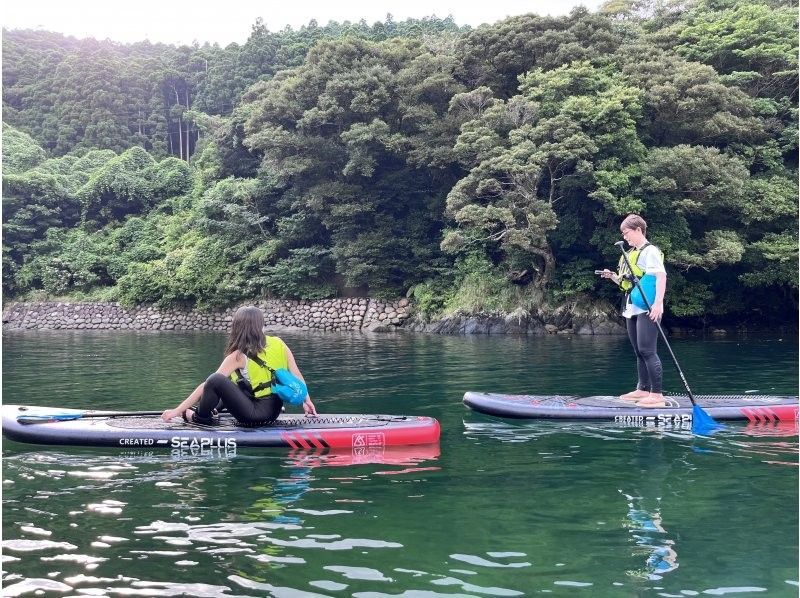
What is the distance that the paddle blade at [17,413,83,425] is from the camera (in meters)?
6.97

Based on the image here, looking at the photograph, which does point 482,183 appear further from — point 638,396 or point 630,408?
point 630,408

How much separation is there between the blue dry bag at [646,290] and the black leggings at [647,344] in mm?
121

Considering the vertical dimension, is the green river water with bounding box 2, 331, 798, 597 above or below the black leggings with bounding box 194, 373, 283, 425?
below

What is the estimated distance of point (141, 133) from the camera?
53281mm

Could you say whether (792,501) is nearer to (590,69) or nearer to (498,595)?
(498,595)

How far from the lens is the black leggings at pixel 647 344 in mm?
7648

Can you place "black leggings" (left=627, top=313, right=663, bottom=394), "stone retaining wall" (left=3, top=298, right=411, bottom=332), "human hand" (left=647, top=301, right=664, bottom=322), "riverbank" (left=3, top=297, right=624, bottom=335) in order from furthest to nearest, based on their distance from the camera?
"stone retaining wall" (left=3, top=298, right=411, bottom=332) → "riverbank" (left=3, top=297, right=624, bottom=335) → "black leggings" (left=627, top=313, right=663, bottom=394) → "human hand" (left=647, top=301, right=664, bottom=322)

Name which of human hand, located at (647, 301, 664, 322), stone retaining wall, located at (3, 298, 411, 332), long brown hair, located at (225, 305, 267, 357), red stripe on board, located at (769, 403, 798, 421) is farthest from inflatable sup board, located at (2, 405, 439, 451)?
stone retaining wall, located at (3, 298, 411, 332)

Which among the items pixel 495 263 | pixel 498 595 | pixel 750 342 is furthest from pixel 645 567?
pixel 495 263

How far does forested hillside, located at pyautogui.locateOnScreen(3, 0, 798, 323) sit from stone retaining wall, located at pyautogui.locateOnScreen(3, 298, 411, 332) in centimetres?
63

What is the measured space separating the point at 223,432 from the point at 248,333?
3.13 feet

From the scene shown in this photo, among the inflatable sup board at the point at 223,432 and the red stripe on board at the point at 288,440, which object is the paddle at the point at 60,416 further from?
the red stripe on board at the point at 288,440

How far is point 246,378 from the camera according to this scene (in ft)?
21.8

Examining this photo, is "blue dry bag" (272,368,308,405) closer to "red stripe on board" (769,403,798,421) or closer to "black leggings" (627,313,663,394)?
"black leggings" (627,313,663,394)
